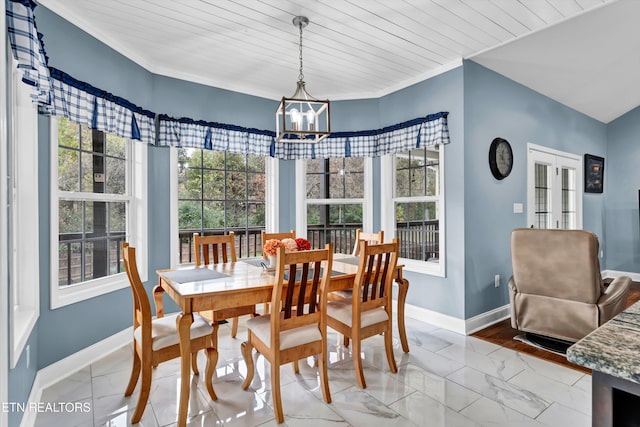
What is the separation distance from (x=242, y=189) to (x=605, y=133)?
6.26m

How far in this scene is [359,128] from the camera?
438cm

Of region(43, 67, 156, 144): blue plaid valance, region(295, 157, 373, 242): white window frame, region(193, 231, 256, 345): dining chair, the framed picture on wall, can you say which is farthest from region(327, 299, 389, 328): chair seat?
the framed picture on wall

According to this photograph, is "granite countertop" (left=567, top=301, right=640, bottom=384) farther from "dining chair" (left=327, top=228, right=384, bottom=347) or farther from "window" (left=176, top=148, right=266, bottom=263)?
"window" (left=176, top=148, right=266, bottom=263)

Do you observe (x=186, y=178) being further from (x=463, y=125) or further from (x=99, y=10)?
(x=463, y=125)

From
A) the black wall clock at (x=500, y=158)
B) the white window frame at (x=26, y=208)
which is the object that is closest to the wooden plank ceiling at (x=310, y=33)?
the white window frame at (x=26, y=208)

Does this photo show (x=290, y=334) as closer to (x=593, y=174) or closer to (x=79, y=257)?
(x=79, y=257)

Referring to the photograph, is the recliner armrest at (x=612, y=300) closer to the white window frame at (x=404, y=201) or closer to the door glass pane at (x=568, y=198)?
the white window frame at (x=404, y=201)

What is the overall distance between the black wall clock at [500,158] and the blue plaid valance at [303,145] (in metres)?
0.59

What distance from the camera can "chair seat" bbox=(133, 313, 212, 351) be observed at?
2.04 meters

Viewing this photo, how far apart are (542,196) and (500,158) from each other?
1243 mm

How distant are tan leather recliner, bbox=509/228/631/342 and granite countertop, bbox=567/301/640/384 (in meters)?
2.30

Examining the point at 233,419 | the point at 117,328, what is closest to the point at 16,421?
the point at 233,419

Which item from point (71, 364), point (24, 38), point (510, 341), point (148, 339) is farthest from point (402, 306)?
point (24, 38)

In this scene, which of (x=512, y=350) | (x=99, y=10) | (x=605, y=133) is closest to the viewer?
(x=99, y=10)
